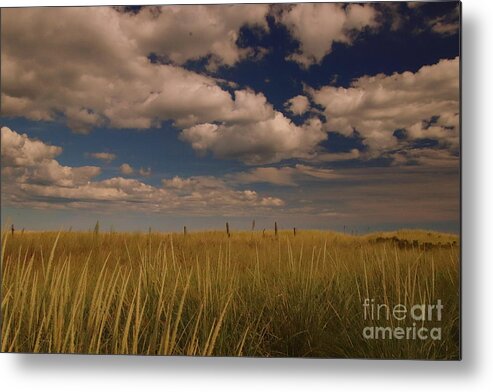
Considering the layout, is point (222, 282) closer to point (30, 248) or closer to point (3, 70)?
point (30, 248)

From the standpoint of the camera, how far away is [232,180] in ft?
9.91

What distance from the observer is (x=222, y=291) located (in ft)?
9.93

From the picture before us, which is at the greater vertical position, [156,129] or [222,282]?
[156,129]

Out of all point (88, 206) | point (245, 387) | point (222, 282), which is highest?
point (88, 206)

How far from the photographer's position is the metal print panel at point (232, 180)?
2938 mm

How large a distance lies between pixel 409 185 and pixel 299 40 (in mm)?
875

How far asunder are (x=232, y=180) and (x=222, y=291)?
0.54m

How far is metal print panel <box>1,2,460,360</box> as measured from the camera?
9.64 ft

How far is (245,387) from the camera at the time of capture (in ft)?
9.91

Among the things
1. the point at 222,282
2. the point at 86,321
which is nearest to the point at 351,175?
the point at 222,282

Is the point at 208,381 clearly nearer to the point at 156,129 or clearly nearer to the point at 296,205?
the point at 296,205

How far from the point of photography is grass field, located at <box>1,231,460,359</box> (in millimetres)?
2938

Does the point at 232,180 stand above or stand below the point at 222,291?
above

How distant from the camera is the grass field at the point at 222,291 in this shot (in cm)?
Result: 294
